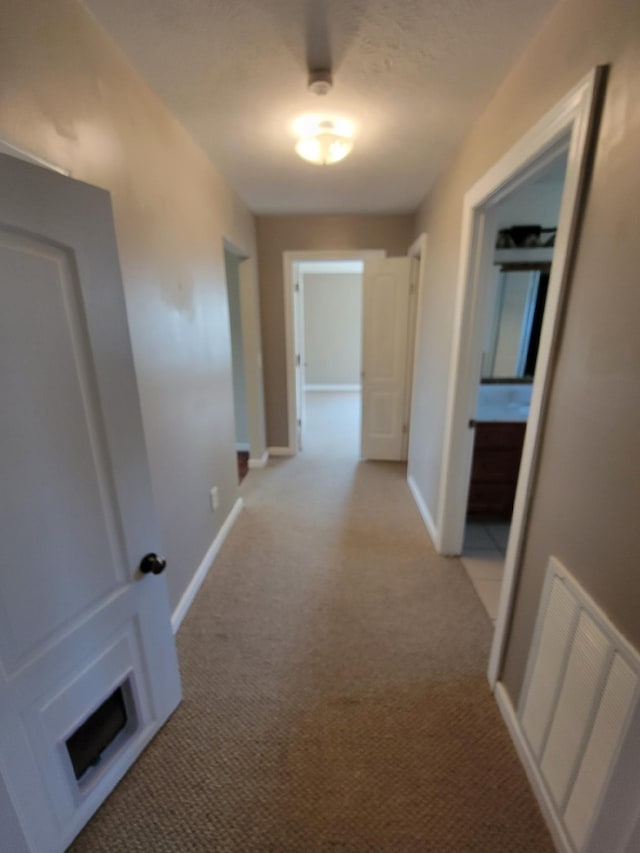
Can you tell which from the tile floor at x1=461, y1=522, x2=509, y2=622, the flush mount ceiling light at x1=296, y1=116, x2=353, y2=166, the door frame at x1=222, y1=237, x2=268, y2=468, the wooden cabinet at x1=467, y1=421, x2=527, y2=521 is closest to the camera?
the flush mount ceiling light at x1=296, y1=116, x2=353, y2=166

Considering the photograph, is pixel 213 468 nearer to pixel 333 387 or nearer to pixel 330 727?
pixel 330 727

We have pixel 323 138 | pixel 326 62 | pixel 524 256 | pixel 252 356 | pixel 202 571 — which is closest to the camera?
pixel 326 62

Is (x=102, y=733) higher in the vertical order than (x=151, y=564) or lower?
lower

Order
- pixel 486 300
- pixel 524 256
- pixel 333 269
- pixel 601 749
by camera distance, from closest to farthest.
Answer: pixel 601 749, pixel 486 300, pixel 524 256, pixel 333 269

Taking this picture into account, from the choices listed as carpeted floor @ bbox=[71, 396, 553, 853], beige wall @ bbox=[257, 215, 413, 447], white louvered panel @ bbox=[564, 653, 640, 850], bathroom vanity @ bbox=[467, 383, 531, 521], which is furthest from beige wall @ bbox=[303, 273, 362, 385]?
white louvered panel @ bbox=[564, 653, 640, 850]

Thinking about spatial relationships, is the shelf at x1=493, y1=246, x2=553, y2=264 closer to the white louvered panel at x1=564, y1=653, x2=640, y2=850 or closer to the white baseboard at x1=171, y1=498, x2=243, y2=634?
the white louvered panel at x1=564, y1=653, x2=640, y2=850

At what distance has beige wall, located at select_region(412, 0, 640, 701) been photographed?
809 mm

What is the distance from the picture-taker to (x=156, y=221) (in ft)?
5.17

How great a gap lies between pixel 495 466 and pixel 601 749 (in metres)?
1.80

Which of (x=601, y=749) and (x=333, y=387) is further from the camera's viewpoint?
(x=333, y=387)

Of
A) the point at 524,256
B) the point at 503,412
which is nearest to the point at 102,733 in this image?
the point at 503,412

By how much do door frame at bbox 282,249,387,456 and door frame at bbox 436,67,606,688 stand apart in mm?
1718

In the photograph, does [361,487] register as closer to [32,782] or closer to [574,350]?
[574,350]

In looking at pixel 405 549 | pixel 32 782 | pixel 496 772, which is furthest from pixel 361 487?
pixel 32 782
